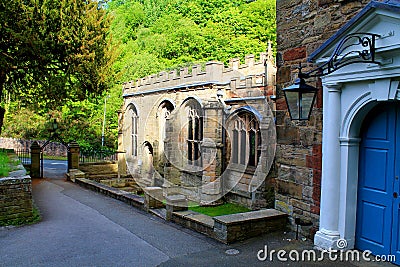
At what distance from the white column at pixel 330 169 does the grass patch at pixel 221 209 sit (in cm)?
685

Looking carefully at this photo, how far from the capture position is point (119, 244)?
20.3 ft

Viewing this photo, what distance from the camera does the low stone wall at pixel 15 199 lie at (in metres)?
7.25

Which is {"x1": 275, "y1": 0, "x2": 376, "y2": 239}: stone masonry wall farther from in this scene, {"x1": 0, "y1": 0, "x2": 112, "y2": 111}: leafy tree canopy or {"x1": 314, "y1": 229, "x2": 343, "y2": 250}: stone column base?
{"x1": 0, "y1": 0, "x2": 112, "y2": 111}: leafy tree canopy

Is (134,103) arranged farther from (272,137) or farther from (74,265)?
(74,265)

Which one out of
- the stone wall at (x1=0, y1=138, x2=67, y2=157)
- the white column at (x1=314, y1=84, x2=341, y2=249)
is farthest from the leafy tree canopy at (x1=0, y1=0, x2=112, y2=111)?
the stone wall at (x1=0, y1=138, x2=67, y2=157)

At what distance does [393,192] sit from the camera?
483 centimetres

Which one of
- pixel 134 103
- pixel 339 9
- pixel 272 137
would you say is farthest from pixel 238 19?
pixel 339 9

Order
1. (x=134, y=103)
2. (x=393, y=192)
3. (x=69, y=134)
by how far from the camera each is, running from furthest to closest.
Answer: (x=69, y=134), (x=134, y=103), (x=393, y=192)

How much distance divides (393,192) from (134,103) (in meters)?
16.1

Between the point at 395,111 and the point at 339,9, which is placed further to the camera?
the point at 339,9

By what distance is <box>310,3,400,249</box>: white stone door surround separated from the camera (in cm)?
482

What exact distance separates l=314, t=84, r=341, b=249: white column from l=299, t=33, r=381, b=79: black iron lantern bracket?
415 millimetres

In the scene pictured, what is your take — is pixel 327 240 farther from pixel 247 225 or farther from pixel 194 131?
pixel 194 131

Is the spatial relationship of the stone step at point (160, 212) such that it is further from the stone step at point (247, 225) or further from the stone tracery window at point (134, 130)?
the stone tracery window at point (134, 130)
